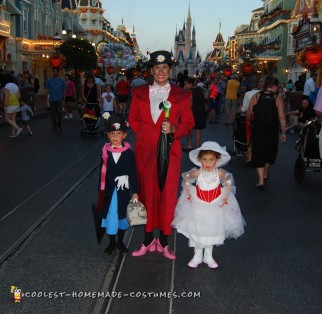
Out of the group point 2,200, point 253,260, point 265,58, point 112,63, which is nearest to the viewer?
point 253,260

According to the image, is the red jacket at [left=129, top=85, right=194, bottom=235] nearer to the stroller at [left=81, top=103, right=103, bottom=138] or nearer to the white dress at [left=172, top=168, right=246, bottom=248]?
the white dress at [left=172, top=168, right=246, bottom=248]

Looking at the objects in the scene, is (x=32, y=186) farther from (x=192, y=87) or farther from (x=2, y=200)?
(x=192, y=87)

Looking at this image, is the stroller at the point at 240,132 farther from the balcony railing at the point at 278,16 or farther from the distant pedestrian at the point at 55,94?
the balcony railing at the point at 278,16

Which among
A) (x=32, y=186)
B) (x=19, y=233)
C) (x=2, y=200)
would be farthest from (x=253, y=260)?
(x=32, y=186)

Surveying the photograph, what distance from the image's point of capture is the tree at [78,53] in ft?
113

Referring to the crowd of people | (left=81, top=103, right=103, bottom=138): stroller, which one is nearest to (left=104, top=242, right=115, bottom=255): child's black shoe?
the crowd of people

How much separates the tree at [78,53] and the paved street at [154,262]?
28.0 metres

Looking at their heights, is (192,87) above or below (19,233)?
above

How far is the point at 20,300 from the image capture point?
351 centimetres

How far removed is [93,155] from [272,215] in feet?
17.0

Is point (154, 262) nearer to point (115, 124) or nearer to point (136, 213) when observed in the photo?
point (136, 213)

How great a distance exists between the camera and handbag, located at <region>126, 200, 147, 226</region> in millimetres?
4172

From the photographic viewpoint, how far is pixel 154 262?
437cm

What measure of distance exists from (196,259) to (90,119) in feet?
31.6
